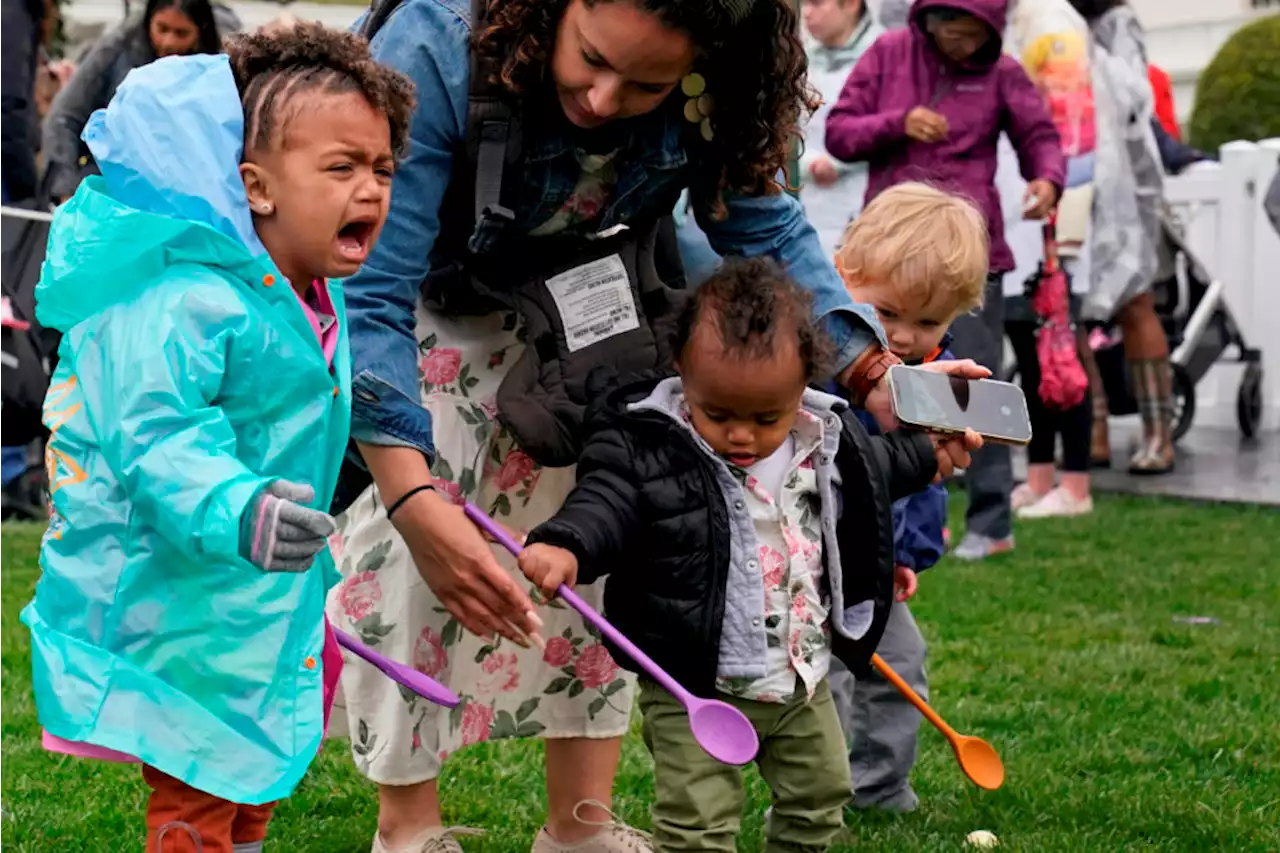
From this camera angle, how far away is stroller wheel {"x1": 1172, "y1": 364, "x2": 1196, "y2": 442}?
1051 cm

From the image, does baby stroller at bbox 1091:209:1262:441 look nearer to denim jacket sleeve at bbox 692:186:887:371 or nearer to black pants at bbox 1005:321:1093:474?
black pants at bbox 1005:321:1093:474

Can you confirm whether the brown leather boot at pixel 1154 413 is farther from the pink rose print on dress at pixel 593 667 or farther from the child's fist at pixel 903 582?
the pink rose print on dress at pixel 593 667

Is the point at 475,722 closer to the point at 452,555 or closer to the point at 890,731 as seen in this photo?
the point at 452,555

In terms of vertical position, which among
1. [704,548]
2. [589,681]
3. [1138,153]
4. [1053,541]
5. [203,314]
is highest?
[203,314]

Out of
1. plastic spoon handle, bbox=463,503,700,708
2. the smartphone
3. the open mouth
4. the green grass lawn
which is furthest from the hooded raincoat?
the green grass lawn

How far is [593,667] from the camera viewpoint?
3502mm

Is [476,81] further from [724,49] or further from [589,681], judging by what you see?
[589,681]

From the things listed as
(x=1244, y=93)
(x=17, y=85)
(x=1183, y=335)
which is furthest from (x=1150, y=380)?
(x=1244, y=93)

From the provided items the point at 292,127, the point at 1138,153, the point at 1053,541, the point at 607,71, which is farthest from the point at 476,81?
the point at 1138,153

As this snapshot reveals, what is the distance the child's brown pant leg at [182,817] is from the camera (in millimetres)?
2539

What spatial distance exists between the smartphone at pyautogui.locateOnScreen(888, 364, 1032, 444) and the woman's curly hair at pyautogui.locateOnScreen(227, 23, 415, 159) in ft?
3.08

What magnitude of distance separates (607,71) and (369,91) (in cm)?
39

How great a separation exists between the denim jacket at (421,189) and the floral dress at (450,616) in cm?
33

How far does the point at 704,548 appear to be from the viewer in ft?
9.68
